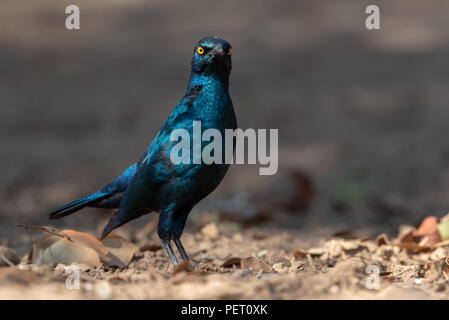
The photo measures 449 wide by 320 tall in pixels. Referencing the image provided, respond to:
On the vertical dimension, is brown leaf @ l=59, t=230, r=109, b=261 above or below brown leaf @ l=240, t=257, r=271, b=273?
above

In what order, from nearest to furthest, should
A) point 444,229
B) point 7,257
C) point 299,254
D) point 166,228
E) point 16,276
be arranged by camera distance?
point 16,276
point 7,257
point 166,228
point 299,254
point 444,229

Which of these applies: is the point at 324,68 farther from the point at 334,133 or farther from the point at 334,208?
the point at 334,208

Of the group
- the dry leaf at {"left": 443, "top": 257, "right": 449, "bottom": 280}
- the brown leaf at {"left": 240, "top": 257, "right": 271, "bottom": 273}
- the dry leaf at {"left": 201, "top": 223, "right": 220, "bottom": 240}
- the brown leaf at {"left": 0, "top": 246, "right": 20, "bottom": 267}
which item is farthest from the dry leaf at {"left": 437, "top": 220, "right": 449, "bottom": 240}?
the brown leaf at {"left": 0, "top": 246, "right": 20, "bottom": 267}

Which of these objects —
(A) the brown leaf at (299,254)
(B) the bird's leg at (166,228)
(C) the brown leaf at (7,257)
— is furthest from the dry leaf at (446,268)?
(C) the brown leaf at (7,257)

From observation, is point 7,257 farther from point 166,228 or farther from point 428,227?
point 428,227

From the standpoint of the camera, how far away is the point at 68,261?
378 centimetres

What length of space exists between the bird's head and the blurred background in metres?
1.95

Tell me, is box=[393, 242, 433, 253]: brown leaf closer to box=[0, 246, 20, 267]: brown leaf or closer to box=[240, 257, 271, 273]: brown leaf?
box=[240, 257, 271, 273]: brown leaf

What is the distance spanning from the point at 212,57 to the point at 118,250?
1251 mm

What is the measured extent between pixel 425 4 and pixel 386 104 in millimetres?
3854

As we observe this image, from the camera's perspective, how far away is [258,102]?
930 centimetres

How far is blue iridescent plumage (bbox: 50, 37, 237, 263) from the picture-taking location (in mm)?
3820

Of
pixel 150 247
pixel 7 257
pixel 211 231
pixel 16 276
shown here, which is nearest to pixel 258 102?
pixel 211 231

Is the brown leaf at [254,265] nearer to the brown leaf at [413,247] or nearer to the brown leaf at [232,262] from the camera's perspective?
the brown leaf at [232,262]
